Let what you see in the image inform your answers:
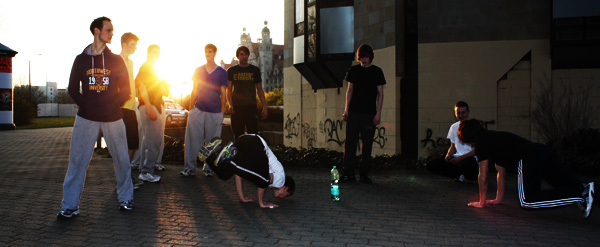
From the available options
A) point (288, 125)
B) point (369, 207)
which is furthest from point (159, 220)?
point (288, 125)

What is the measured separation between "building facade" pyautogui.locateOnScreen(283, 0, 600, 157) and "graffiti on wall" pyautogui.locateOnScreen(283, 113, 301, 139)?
4.04 m

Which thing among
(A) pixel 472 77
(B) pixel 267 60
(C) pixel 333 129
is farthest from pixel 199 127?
(B) pixel 267 60

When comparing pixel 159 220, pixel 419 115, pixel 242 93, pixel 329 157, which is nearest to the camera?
pixel 159 220

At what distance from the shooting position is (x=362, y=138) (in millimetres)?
7234

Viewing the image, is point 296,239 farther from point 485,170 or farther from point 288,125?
point 288,125

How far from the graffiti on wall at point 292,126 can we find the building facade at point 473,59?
4.04 metres

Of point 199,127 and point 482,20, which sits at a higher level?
point 482,20

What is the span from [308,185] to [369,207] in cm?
177

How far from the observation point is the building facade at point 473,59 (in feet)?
31.9

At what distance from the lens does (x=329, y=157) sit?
907 centimetres

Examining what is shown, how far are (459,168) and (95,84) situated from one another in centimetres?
496

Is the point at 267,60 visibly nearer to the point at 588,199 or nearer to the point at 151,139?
the point at 151,139

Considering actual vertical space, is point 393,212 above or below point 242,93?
below

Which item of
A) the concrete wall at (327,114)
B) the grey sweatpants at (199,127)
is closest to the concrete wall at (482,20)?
the concrete wall at (327,114)
